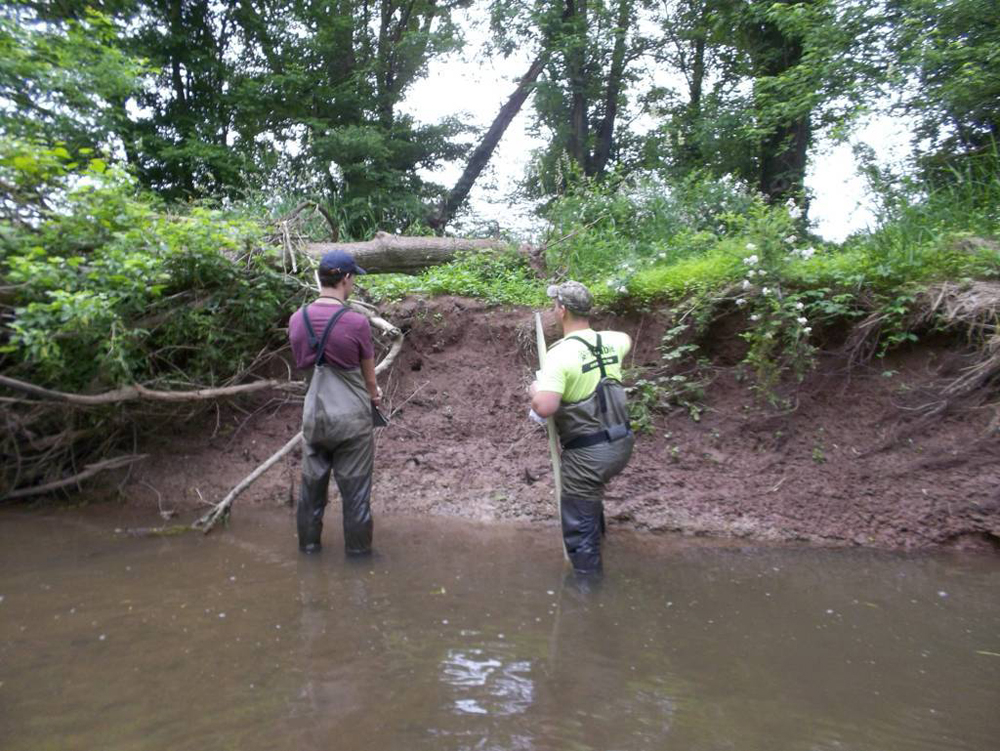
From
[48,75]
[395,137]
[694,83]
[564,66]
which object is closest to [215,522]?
[48,75]

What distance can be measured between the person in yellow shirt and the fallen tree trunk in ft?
14.2

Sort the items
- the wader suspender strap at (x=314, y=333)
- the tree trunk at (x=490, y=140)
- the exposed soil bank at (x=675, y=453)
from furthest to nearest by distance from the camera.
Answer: the tree trunk at (x=490, y=140), the exposed soil bank at (x=675, y=453), the wader suspender strap at (x=314, y=333)

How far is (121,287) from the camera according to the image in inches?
215

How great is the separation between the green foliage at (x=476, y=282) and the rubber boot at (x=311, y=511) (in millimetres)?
3095

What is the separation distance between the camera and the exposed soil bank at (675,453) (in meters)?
5.12

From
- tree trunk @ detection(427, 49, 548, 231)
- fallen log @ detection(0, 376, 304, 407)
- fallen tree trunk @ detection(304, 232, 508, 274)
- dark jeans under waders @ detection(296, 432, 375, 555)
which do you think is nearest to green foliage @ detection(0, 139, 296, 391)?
fallen log @ detection(0, 376, 304, 407)

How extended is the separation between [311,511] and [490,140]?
39.1ft

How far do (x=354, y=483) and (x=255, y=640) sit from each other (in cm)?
148

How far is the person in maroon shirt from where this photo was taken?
15.1ft

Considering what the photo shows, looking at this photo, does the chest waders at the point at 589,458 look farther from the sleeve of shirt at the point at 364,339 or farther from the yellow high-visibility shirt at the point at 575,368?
the sleeve of shirt at the point at 364,339

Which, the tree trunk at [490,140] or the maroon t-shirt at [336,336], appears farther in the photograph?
the tree trunk at [490,140]

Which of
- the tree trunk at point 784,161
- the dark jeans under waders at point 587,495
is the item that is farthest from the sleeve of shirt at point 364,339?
the tree trunk at point 784,161

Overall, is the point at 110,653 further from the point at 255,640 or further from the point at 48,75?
the point at 48,75

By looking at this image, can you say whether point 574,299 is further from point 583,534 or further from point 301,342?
point 301,342
